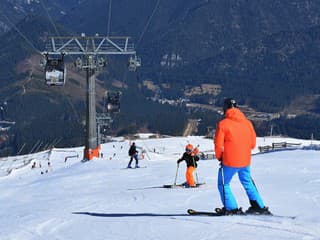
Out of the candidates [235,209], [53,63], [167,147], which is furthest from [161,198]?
[167,147]

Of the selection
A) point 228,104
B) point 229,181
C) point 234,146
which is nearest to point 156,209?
point 229,181

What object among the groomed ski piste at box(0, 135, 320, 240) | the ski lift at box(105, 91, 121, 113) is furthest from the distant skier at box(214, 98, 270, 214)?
the ski lift at box(105, 91, 121, 113)

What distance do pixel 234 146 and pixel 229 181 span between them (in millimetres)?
604

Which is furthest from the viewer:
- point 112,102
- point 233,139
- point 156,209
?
point 112,102

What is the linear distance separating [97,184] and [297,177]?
6.52 metres

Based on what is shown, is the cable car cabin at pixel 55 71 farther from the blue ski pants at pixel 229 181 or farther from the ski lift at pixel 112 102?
the blue ski pants at pixel 229 181

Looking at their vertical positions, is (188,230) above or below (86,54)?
below

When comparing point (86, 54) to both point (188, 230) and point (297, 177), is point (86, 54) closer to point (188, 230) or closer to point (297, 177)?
point (297, 177)

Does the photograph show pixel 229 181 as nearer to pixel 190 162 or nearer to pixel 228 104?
pixel 228 104

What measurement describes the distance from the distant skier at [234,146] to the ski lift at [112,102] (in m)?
46.0

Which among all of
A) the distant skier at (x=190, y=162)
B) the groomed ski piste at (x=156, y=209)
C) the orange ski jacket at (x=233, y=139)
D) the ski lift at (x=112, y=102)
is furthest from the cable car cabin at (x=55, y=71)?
the orange ski jacket at (x=233, y=139)

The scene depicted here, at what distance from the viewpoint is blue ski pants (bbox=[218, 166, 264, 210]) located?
404 inches

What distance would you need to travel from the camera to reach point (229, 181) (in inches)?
410

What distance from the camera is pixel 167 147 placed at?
266 feet
